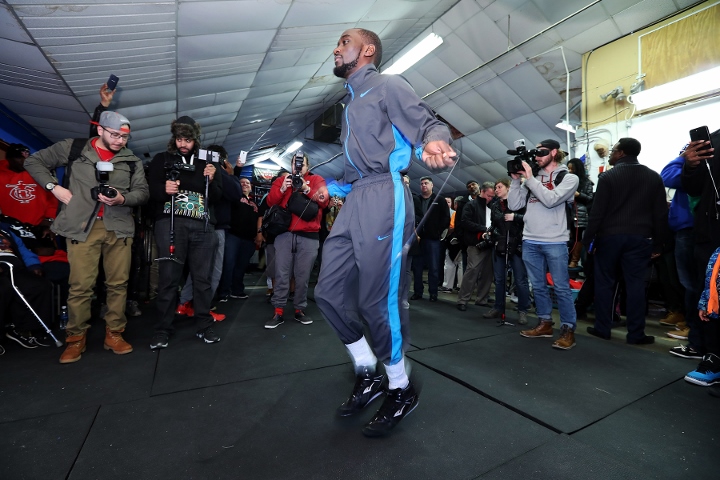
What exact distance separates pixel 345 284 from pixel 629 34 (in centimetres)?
664

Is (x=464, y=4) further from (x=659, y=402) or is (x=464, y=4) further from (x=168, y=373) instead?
(x=168, y=373)

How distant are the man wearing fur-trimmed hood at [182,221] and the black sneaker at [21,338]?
91 cm

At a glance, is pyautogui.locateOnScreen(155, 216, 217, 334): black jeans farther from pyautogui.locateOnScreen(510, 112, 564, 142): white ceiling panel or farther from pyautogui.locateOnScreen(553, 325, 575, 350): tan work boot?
pyautogui.locateOnScreen(510, 112, 564, 142): white ceiling panel

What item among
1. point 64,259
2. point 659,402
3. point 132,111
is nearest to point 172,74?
point 132,111

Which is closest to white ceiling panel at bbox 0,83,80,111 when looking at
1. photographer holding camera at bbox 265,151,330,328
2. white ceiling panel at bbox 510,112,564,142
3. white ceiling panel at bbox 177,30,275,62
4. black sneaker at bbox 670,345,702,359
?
white ceiling panel at bbox 177,30,275,62

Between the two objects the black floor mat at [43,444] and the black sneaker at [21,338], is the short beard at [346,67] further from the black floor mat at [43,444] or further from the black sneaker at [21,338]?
the black sneaker at [21,338]

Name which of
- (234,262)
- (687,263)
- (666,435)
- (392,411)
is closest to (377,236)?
(392,411)

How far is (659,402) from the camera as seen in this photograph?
1820 mm

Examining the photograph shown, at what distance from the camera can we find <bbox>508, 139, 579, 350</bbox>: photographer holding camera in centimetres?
285

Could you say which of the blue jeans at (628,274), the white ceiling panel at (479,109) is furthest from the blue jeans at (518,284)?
the white ceiling panel at (479,109)

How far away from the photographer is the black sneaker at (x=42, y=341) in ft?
8.66

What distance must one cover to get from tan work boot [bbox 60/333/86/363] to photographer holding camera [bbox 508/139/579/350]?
342 cm

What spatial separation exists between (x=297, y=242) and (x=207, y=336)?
119 centimetres

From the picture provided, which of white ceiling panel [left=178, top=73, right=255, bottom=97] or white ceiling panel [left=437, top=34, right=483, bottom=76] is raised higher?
white ceiling panel [left=437, top=34, right=483, bottom=76]
